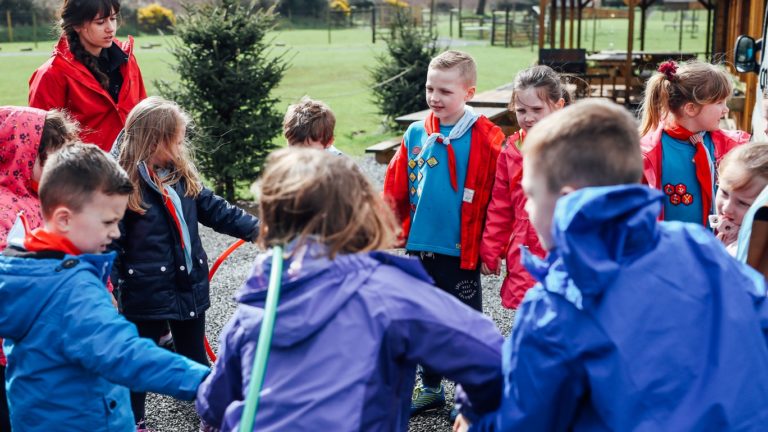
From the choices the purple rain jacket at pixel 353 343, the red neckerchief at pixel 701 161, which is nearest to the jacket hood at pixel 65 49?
the red neckerchief at pixel 701 161

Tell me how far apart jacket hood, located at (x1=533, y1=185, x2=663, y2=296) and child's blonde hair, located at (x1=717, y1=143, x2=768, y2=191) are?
136 cm

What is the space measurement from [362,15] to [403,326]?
61422mm

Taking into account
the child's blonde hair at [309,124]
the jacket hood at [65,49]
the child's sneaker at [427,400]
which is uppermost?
the jacket hood at [65,49]

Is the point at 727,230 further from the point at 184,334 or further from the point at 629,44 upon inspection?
the point at 629,44

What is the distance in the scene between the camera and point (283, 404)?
6.16 ft

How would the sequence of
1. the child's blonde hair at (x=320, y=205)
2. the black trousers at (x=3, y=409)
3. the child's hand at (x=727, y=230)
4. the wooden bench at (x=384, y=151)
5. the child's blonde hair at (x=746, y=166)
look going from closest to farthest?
1. the child's blonde hair at (x=320, y=205)
2. the child's blonde hair at (x=746, y=166)
3. the child's hand at (x=727, y=230)
4. the black trousers at (x=3, y=409)
5. the wooden bench at (x=384, y=151)

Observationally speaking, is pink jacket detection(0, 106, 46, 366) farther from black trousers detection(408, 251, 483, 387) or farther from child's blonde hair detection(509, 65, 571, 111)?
child's blonde hair detection(509, 65, 571, 111)

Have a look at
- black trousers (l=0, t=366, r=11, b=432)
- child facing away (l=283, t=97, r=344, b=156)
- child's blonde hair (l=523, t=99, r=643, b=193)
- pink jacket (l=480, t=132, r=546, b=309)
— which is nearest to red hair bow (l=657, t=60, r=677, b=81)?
Result: pink jacket (l=480, t=132, r=546, b=309)

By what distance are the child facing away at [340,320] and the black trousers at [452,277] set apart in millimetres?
2154

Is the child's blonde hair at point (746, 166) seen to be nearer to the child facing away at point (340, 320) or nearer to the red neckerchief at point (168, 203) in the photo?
the child facing away at point (340, 320)

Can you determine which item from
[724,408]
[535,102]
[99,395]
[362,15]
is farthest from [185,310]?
[362,15]

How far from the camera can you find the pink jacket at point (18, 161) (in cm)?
338

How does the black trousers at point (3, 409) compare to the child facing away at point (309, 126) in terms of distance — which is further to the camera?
the child facing away at point (309, 126)

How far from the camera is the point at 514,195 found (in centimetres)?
392
